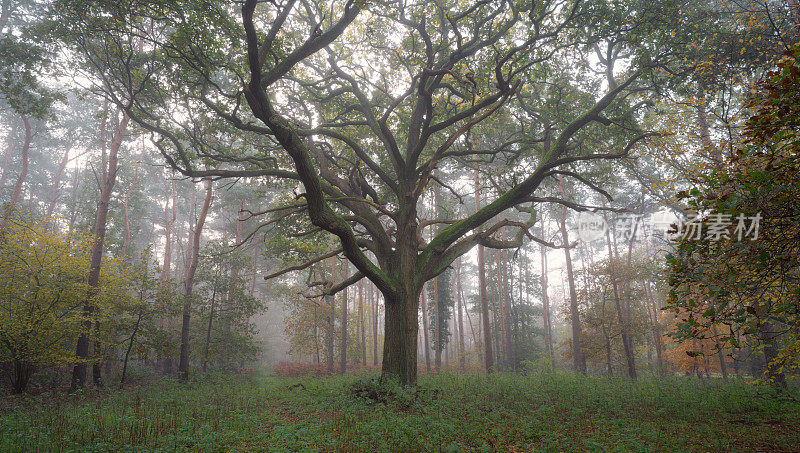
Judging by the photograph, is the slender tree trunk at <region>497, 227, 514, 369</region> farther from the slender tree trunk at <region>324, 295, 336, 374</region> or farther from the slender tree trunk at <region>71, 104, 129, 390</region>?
the slender tree trunk at <region>71, 104, 129, 390</region>

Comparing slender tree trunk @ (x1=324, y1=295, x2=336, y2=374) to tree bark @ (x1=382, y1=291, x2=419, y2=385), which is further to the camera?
slender tree trunk @ (x1=324, y1=295, x2=336, y2=374)

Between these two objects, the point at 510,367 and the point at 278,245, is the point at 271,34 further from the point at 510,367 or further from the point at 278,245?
the point at 510,367

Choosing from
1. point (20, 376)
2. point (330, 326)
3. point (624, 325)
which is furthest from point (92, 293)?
point (624, 325)

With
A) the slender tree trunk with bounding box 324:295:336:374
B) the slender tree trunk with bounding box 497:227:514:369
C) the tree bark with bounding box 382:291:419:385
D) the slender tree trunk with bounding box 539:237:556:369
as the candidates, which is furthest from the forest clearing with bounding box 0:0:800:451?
the slender tree trunk with bounding box 539:237:556:369

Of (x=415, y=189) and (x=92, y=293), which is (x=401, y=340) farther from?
Result: (x=92, y=293)

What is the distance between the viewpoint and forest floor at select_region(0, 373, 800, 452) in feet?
18.0

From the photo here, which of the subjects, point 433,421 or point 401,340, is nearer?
point 433,421

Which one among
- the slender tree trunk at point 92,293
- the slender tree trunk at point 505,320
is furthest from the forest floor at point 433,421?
the slender tree trunk at point 505,320

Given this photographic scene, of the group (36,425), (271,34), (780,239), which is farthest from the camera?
(36,425)

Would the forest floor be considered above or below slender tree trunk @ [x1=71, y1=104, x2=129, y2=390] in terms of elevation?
below

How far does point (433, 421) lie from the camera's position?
21.1ft

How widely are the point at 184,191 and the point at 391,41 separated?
32.8 m

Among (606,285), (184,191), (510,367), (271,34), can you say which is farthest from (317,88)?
(184,191)

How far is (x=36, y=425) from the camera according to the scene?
7062 mm
